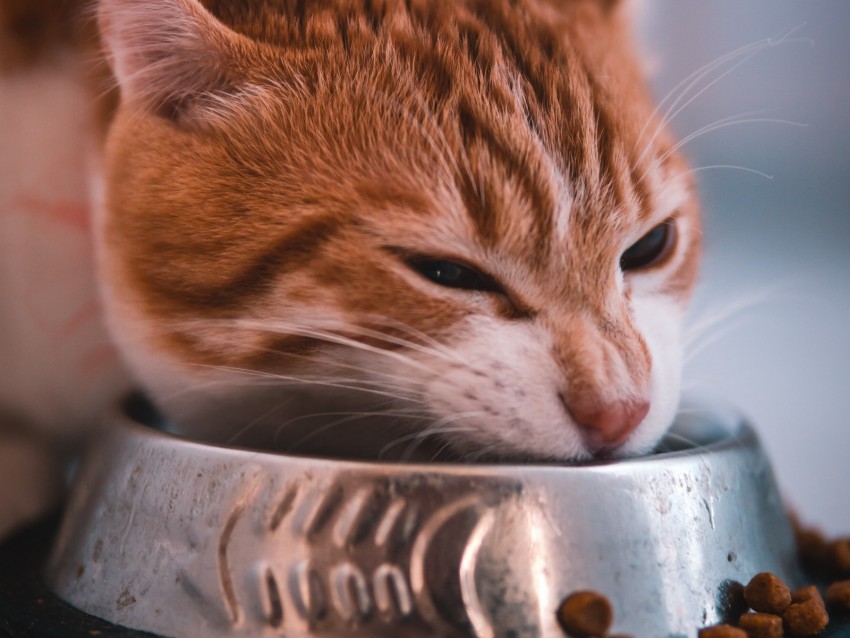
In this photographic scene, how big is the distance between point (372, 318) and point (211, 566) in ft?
0.87

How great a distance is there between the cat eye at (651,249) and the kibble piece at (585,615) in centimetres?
36

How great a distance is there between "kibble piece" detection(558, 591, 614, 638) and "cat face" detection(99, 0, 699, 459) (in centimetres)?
13

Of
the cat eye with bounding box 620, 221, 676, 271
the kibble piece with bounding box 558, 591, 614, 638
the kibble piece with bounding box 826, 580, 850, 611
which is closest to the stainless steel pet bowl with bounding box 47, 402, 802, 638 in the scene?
the kibble piece with bounding box 558, 591, 614, 638

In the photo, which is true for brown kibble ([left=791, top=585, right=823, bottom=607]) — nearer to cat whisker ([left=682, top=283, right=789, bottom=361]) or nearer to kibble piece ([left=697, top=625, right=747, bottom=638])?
kibble piece ([left=697, top=625, right=747, bottom=638])

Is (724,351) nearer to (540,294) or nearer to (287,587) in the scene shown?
(540,294)

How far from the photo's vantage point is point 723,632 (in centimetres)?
73

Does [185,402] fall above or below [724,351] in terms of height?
below

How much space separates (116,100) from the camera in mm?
1028

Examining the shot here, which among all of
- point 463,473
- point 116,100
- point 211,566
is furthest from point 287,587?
point 116,100

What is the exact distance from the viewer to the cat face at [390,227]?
78 centimetres

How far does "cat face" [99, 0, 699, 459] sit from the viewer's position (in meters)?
0.78

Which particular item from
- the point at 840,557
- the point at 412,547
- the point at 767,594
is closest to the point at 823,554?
Result: the point at 840,557

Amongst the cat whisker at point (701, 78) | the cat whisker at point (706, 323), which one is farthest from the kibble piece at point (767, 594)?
the cat whisker at point (701, 78)

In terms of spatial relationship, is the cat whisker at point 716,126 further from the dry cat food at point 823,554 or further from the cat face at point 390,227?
the dry cat food at point 823,554
